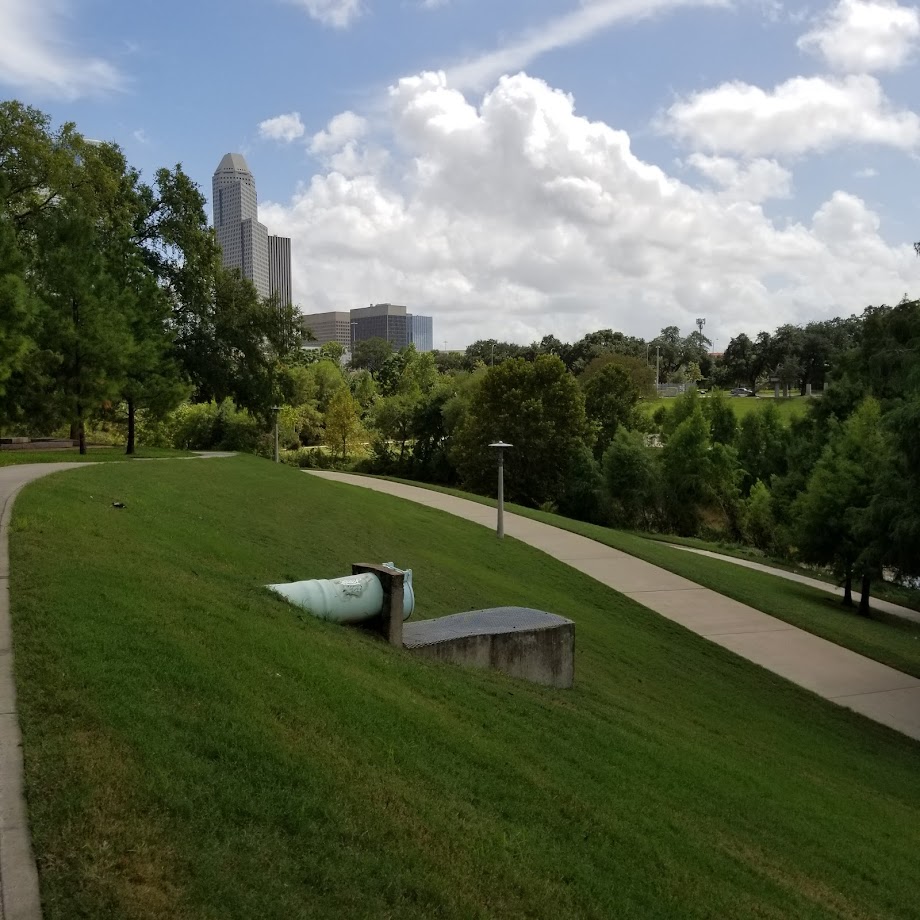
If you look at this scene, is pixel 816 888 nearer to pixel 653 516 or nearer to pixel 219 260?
pixel 219 260

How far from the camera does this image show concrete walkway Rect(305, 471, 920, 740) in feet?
46.6

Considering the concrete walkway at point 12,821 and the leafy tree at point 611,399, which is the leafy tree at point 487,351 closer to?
the leafy tree at point 611,399

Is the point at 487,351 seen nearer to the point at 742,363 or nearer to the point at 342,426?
the point at 742,363

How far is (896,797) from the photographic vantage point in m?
9.77

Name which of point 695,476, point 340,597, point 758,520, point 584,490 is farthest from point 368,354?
point 340,597

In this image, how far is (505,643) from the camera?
29.8 ft

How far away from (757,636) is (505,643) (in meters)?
9.60

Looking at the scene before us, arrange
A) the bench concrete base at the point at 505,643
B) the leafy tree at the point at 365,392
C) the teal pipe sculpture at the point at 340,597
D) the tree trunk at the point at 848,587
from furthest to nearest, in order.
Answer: the leafy tree at the point at 365,392, the tree trunk at the point at 848,587, the bench concrete base at the point at 505,643, the teal pipe sculpture at the point at 340,597

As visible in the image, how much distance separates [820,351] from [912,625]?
251ft

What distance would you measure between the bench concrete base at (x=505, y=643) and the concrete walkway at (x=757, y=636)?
6684 millimetres

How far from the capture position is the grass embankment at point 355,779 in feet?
12.6

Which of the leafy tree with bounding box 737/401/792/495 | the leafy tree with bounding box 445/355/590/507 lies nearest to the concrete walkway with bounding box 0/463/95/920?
the leafy tree with bounding box 445/355/590/507

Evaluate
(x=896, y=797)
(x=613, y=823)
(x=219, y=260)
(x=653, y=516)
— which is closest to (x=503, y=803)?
(x=613, y=823)

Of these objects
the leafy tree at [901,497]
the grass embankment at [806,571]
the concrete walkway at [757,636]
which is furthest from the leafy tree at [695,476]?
the leafy tree at [901,497]
